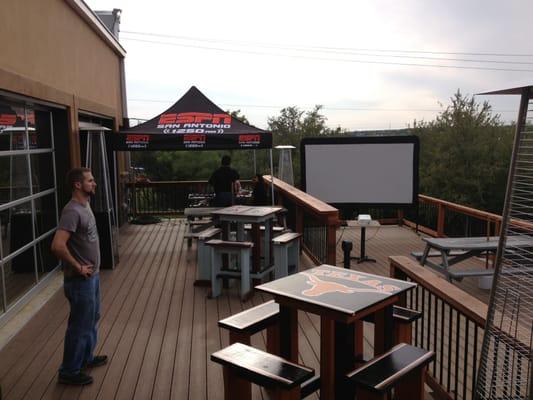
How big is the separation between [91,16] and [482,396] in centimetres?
775

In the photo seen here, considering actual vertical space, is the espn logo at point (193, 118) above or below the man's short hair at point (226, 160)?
above

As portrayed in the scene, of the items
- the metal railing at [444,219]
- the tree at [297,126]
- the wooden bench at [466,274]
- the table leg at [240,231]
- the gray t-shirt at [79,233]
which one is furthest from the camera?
the tree at [297,126]

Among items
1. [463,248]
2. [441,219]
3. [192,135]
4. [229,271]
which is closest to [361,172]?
[441,219]

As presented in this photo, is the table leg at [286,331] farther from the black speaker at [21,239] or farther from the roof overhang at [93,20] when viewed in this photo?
the roof overhang at [93,20]

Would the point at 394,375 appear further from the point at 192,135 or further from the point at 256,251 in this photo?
the point at 192,135

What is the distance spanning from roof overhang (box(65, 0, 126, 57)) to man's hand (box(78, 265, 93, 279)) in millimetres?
4892

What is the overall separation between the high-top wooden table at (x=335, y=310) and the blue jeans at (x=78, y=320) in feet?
4.20

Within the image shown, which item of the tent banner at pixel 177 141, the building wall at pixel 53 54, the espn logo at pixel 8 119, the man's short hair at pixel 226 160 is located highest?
the building wall at pixel 53 54

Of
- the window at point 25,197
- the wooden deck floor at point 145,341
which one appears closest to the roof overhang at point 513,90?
the wooden deck floor at point 145,341

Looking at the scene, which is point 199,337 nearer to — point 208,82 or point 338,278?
point 338,278

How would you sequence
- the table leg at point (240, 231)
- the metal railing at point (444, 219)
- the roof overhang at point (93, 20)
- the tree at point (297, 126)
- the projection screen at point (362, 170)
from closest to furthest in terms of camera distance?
the table leg at point (240, 231)
the roof overhang at point (93, 20)
the metal railing at point (444, 219)
the projection screen at point (362, 170)
the tree at point (297, 126)

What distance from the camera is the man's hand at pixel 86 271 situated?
10.6ft

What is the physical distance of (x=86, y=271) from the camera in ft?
10.7

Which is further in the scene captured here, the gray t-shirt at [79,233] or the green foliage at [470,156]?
the green foliage at [470,156]
